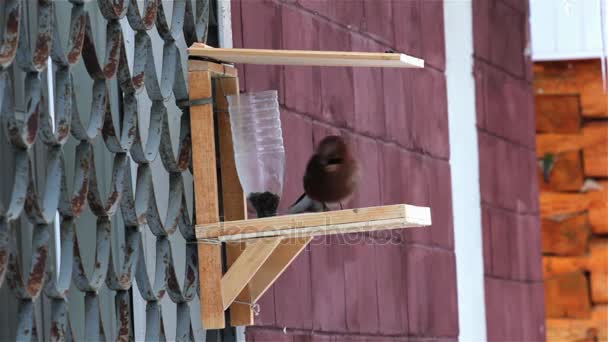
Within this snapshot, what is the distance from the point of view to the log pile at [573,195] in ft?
19.0

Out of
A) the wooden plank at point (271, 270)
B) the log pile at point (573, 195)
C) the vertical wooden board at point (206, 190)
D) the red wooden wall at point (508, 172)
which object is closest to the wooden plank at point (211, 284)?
the vertical wooden board at point (206, 190)

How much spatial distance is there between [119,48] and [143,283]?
1.26 feet

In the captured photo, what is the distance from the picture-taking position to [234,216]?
2459 mm

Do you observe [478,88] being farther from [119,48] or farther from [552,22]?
[119,48]

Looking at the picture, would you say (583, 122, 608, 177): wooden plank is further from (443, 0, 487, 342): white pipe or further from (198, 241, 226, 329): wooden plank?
(198, 241, 226, 329): wooden plank

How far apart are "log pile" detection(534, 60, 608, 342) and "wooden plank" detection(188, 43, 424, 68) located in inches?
140

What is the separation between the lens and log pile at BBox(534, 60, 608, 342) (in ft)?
19.0

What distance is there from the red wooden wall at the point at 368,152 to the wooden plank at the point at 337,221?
47 centimetres

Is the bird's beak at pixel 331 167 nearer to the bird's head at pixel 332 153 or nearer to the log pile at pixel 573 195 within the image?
the bird's head at pixel 332 153

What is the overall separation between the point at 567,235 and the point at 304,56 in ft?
12.6

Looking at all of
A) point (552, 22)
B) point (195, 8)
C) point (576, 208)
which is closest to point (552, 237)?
point (576, 208)

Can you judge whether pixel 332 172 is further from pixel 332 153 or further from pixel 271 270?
pixel 271 270

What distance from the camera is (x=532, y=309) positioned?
474 cm

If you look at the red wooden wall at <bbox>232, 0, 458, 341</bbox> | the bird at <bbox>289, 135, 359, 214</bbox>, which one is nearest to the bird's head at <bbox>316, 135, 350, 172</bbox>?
the bird at <bbox>289, 135, 359, 214</bbox>
